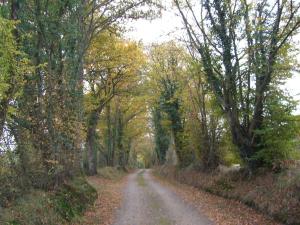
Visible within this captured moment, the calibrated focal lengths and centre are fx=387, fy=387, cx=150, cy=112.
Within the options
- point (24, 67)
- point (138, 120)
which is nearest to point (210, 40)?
point (24, 67)

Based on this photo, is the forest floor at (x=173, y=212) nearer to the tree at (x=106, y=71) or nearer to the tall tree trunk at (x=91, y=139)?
the tree at (x=106, y=71)

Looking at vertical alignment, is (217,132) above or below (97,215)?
above

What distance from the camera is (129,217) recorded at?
13500mm

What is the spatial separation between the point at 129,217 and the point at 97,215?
1.20 meters

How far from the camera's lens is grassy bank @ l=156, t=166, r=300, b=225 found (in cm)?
1134

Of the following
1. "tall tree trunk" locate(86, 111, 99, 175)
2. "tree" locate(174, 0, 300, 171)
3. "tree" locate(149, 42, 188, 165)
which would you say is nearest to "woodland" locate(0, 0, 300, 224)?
"tree" locate(174, 0, 300, 171)

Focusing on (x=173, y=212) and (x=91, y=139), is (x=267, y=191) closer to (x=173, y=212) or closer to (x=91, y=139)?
(x=173, y=212)

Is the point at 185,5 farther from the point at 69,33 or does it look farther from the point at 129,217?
the point at 129,217

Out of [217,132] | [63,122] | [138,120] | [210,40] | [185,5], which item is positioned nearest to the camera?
[63,122]

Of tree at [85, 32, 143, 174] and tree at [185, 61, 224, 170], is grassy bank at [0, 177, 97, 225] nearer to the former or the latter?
→ tree at [185, 61, 224, 170]

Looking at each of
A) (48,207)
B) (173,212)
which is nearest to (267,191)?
(173,212)

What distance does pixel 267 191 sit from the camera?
1370 centimetres

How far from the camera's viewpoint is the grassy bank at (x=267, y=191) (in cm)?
1134

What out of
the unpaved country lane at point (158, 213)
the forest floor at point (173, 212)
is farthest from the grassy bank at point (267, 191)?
the unpaved country lane at point (158, 213)
